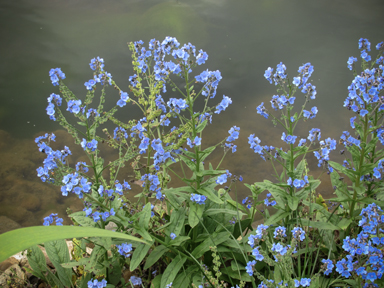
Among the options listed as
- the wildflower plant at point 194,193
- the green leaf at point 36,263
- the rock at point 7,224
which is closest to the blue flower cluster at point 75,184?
the wildflower plant at point 194,193

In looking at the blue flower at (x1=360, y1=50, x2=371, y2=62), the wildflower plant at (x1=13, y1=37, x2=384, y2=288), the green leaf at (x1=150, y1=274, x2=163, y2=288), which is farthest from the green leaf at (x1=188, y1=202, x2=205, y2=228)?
the blue flower at (x1=360, y1=50, x2=371, y2=62)

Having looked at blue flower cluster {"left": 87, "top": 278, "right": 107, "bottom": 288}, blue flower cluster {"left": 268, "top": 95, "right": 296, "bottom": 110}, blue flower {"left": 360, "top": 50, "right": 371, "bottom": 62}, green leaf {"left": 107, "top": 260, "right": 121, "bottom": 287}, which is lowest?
blue flower cluster {"left": 87, "top": 278, "right": 107, "bottom": 288}

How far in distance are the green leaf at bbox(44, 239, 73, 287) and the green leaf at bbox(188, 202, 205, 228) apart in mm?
872

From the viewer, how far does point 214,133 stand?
3709 millimetres

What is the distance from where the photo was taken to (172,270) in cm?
194

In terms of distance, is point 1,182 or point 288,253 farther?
point 1,182

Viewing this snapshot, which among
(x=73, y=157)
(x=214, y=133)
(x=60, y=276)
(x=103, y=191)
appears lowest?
(x=60, y=276)

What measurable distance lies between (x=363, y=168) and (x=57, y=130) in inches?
119

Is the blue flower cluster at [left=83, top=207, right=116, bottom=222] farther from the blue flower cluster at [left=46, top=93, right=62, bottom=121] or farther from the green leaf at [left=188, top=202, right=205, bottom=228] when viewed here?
the blue flower cluster at [left=46, top=93, right=62, bottom=121]

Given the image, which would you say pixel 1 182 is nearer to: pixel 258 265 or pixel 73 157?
pixel 73 157

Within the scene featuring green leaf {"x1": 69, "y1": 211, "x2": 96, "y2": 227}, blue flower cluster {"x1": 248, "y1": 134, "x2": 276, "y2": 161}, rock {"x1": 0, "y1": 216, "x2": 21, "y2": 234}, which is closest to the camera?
green leaf {"x1": 69, "y1": 211, "x2": 96, "y2": 227}

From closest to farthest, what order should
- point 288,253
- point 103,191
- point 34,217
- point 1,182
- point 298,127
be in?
1. point 288,253
2. point 103,191
3. point 34,217
4. point 1,182
5. point 298,127

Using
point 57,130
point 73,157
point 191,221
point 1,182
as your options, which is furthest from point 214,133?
point 1,182

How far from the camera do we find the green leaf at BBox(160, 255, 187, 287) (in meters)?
1.91
